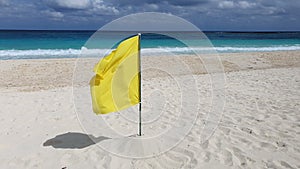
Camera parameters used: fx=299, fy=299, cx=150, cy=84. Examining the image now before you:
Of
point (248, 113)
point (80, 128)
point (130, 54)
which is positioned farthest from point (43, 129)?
point (248, 113)

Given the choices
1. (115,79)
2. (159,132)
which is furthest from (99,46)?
(115,79)

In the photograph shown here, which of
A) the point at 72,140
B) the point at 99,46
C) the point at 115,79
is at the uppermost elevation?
the point at 99,46

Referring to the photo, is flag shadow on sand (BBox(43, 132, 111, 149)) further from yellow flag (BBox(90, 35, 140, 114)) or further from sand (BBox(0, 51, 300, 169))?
yellow flag (BBox(90, 35, 140, 114))

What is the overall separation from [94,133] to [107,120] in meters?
0.68

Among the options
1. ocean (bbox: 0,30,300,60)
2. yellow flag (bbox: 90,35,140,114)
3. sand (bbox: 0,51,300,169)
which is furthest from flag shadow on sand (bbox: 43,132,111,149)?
ocean (bbox: 0,30,300,60)

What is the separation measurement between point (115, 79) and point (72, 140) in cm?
140

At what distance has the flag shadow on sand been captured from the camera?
15.6ft

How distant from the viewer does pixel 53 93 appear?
8484 mm

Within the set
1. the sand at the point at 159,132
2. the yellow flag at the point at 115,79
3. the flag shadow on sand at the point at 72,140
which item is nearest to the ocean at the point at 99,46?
the sand at the point at 159,132

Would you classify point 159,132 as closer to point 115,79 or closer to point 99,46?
point 115,79

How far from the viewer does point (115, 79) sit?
4395 millimetres

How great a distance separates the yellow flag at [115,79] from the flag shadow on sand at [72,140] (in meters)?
0.73

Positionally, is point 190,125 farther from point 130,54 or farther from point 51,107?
point 51,107

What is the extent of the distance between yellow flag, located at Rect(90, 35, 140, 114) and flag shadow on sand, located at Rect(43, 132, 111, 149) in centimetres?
73
